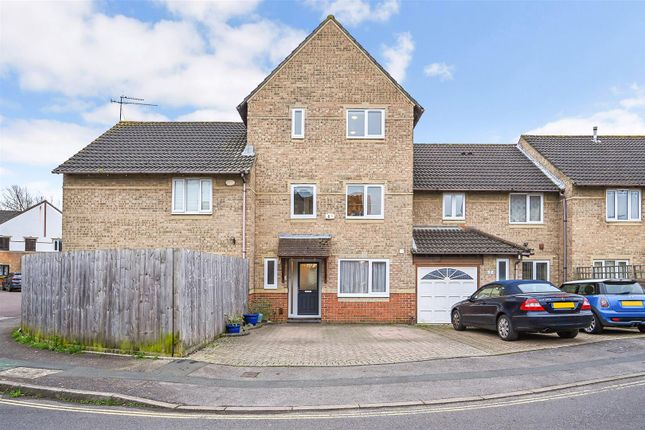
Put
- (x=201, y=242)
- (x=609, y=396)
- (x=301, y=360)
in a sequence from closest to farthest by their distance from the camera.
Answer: (x=609, y=396)
(x=301, y=360)
(x=201, y=242)

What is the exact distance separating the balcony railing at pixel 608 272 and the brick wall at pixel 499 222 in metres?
0.99

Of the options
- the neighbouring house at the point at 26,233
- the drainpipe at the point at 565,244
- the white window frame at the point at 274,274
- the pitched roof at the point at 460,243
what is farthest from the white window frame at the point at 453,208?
the neighbouring house at the point at 26,233

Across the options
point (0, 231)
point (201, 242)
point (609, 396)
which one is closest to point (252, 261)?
point (201, 242)

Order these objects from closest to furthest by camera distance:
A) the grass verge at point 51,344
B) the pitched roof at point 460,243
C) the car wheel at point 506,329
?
the grass verge at point 51,344
the car wheel at point 506,329
the pitched roof at point 460,243

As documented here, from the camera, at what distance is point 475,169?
22.0m

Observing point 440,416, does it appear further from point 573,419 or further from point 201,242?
point 201,242

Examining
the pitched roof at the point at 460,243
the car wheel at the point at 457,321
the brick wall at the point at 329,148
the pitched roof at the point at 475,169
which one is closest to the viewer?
the car wheel at the point at 457,321

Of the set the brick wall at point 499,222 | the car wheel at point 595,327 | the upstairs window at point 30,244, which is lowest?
the car wheel at point 595,327

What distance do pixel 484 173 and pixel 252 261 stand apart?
33.8 feet

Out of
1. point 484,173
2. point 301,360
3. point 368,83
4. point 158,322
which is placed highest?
point 368,83

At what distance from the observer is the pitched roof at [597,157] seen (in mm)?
20594

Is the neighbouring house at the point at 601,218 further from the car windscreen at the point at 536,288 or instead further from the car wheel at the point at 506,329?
the car wheel at the point at 506,329

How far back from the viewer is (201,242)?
59.6ft

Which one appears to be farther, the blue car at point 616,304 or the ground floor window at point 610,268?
the ground floor window at point 610,268
